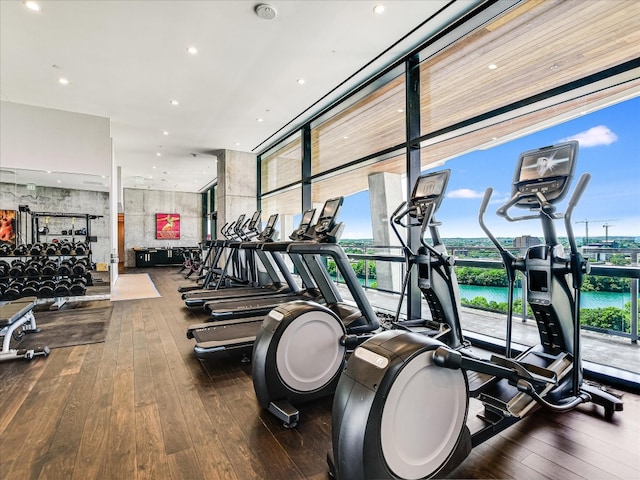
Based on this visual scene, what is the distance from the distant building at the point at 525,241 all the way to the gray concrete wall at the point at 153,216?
14222 mm

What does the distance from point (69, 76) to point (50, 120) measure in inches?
69.2

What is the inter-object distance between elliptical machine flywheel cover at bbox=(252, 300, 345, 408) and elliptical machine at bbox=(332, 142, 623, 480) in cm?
78

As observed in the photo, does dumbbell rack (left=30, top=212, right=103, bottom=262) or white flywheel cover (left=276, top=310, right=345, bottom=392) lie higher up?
dumbbell rack (left=30, top=212, right=103, bottom=262)

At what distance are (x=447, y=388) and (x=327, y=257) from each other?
8.95ft

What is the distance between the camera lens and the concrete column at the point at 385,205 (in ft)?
23.8

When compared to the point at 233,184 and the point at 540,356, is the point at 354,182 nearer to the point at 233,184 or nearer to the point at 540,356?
the point at 233,184

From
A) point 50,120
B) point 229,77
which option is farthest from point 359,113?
point 50,120

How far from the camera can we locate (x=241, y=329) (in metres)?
3.46

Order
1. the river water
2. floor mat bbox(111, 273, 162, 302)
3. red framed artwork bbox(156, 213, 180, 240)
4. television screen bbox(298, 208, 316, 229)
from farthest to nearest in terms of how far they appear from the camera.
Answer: red framed artwork bbox(156, 213, 180, 240) < floor mat bbox(111, 273, 162, 302) < television screen bbox(298, 208, 316, 229) < the river water

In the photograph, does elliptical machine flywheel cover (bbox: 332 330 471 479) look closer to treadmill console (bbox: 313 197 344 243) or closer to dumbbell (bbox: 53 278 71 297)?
treadmill console (bbox: 313 197 344 243)

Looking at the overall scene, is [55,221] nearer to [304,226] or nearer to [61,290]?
[61,290]

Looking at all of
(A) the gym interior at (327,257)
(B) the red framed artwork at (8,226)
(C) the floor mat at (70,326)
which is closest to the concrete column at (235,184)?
(A) the gym interior at (327,257)

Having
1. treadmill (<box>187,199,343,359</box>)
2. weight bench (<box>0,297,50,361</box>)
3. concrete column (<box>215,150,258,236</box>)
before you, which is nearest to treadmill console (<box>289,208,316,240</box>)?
treadmill (<box>187,199,343,359</box>)

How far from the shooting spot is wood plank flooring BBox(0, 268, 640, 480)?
1.65m
